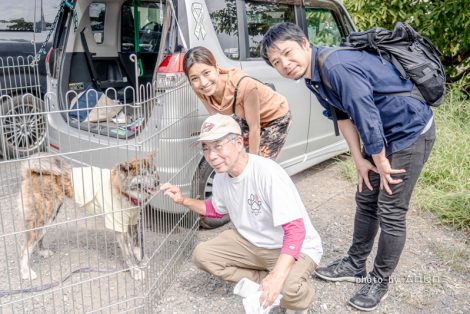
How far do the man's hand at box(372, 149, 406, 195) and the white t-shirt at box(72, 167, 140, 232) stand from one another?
1383mm

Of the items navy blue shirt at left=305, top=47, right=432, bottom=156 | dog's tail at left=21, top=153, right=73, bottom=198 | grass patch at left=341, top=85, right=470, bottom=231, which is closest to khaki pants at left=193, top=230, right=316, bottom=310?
navy blue shirt at left=305, top=47, right=432, bottom=156

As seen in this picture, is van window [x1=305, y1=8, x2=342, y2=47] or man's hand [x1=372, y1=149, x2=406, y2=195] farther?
van window [x1=305, y1=8, x2=342, y2=47]

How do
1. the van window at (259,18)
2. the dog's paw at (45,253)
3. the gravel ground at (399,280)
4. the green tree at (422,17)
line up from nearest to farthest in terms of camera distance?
the gravel ground at (399,280) → the dog's paw at (45,253) → the van window at (259,18) → the green tree at (422,17)

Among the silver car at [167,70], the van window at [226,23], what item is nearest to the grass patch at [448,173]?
the silver car at [167,70]

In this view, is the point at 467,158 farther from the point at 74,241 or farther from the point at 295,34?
the point at 74,241

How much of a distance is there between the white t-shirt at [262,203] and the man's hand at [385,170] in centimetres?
46

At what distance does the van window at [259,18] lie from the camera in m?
3.70

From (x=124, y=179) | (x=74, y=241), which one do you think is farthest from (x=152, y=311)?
(x=74, y=241)

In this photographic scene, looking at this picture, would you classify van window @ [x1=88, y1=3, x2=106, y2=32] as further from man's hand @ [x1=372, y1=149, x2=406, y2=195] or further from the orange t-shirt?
man's hand @ [x1=372, y1=149, x2=406, y2=195]

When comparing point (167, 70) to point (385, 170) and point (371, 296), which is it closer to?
point (385, 170)

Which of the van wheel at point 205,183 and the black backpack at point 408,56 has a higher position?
the black backpack at point 408,56

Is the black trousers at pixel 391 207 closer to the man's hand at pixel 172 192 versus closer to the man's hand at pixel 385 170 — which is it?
the man's hand at pixel 385 170

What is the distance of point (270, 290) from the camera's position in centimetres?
199

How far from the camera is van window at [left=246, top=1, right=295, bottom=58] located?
3.70 metres
